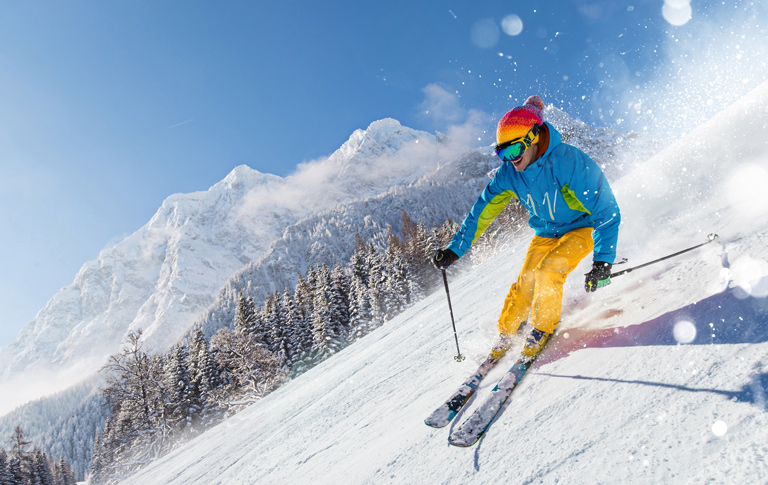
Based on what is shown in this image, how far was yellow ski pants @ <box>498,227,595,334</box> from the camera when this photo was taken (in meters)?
2.84

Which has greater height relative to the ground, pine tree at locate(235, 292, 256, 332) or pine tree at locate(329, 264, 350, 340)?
pine tree at locate(235, 292, 256, 332)

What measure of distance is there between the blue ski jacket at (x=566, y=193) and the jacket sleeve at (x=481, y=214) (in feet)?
0.46

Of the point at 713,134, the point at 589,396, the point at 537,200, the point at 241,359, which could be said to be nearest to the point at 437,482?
the point at 589,396

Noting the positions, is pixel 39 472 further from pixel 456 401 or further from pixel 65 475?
pixel 456 401

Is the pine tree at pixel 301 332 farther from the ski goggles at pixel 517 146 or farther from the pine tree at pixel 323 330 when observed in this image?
the ski goggles at pixel 517 146

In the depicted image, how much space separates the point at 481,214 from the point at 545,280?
41.6 inches

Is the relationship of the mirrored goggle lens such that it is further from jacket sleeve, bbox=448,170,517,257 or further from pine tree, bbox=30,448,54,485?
pine tree, bbox=30,448,54,485

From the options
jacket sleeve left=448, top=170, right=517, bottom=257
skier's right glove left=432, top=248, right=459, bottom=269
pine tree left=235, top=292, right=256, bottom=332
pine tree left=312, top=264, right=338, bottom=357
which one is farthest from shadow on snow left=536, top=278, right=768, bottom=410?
pine tree left=235, top=292, right=256, bottom=332

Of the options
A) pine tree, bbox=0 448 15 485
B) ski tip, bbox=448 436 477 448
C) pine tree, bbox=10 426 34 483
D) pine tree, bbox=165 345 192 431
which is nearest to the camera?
ski tip, bbox=448 436 477 448

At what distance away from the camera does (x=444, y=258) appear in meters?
3.62

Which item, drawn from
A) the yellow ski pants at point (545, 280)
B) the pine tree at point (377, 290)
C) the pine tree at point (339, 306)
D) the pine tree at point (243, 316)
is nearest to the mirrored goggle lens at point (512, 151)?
the yellow ski pants at point (545, 280)

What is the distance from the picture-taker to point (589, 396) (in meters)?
1.85

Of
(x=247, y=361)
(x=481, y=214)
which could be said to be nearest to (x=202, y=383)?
(x=247, y=361)

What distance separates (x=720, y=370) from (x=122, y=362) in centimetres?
2525
